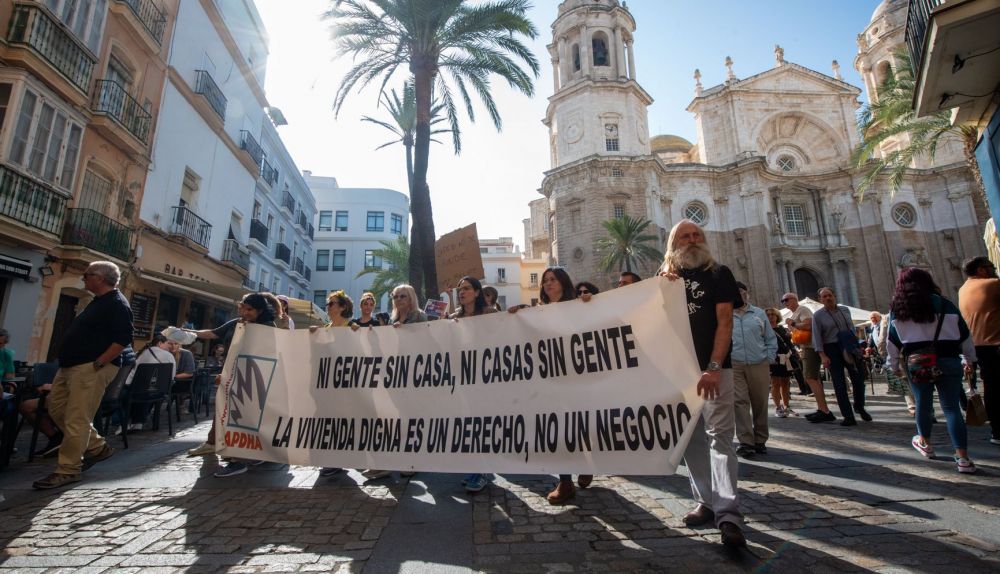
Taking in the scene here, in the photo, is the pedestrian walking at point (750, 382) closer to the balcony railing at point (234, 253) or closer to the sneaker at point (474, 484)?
the sneaker at point (474, 484)

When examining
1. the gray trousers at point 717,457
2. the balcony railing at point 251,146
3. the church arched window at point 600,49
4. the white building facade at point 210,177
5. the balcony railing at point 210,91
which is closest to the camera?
the gray trousers at point 717,457

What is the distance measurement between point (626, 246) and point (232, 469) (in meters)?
27.9

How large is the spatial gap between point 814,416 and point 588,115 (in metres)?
32.1

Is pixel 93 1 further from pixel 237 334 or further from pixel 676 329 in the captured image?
pixel 676 329

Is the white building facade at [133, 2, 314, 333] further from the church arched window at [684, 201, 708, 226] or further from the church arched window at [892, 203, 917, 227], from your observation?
the church arched window at [892, 203, 917, 227]

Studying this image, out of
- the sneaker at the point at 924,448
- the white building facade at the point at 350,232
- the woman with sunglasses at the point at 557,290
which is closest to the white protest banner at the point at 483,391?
the woman with sunglasses at the point at 557,290

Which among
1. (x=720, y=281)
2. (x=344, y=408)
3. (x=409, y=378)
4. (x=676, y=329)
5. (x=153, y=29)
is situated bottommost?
(x=344, y=408)

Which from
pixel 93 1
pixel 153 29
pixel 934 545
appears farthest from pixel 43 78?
pixel 934 545

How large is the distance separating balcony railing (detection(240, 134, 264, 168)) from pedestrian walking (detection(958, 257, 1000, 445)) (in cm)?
2314

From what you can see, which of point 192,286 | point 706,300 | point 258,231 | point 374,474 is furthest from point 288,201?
point 706,300

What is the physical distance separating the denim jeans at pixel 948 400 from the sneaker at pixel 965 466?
111 mm

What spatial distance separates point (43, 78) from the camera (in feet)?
33.3

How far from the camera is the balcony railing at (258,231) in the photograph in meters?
21.8

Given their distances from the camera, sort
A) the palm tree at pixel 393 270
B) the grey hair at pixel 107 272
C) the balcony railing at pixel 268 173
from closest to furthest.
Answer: the grey hair at pixel 107 272
the balcony railing at pixel 268 173
the palm tree at pixel 393 270
